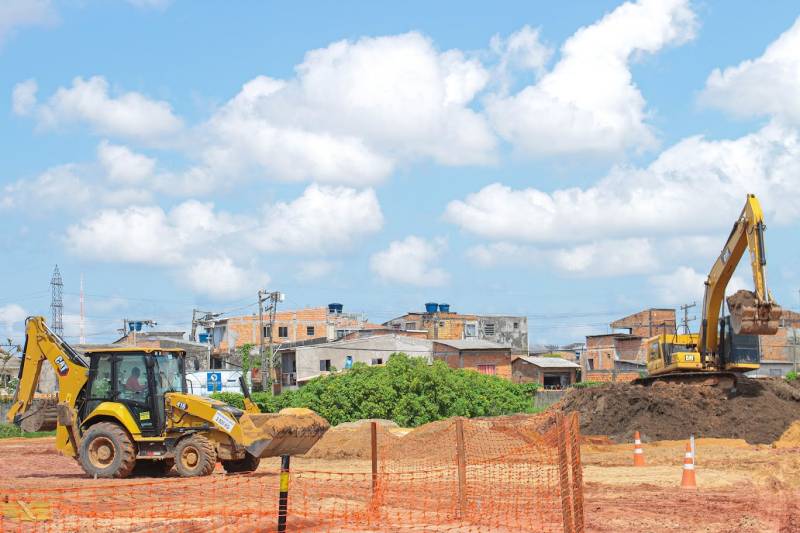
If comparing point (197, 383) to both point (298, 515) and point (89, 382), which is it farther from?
point (298, 515)

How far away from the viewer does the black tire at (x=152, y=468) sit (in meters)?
20.6

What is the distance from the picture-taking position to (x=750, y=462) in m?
23.4

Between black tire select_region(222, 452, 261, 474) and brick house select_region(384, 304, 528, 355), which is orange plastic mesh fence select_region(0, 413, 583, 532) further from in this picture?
brick house select_region(384, 304, 528, 355)

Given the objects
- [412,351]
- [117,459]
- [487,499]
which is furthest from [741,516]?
[412,351]

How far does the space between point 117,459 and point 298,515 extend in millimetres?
7107

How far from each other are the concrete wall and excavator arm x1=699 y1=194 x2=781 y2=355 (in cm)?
3798

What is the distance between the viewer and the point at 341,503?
1520 cm

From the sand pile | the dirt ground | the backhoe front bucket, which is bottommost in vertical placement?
the dirt ground

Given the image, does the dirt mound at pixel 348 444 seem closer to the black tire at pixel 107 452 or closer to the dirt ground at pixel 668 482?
the dirt ground at pixel 668 482

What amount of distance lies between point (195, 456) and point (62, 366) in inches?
137

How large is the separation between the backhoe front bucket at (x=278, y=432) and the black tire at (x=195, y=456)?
68cm

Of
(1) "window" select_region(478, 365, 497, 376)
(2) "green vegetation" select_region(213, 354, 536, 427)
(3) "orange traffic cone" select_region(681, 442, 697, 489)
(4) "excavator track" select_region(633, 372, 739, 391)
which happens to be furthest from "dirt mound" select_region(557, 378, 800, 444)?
(1) "window" select_region(478, 365, 497, 376)

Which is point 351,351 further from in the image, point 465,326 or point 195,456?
point 195,456

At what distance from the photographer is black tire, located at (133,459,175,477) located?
20.6 meters
